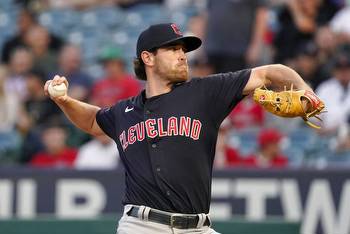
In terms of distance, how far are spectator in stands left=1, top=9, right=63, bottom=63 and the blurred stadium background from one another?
0.07 feet

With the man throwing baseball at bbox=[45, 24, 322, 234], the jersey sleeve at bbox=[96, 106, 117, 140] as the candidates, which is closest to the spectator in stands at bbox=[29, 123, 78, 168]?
the jersey sleeve at bbox=[96, 106, 117, 140]

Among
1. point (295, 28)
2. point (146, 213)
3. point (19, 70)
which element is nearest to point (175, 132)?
point (146, 213)

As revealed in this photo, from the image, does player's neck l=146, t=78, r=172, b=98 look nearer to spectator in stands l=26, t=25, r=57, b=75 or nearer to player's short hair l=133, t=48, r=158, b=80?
player's short hair l=133, t=48, r=158, b=80

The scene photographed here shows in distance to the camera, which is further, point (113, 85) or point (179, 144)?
point (113, 85)

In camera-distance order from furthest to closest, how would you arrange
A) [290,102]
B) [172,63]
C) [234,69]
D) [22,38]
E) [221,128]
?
[22,38], [234,69], [221,128], [172,63], [290,102]

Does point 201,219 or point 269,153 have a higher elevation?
point 269,153

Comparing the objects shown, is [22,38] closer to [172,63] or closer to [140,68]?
[140,68]

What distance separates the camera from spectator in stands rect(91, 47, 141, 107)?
10.0m

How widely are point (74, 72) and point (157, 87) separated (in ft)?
18.8

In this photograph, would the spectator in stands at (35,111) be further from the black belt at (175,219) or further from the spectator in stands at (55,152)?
the black belt at (175,219)

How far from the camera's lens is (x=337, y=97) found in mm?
9359

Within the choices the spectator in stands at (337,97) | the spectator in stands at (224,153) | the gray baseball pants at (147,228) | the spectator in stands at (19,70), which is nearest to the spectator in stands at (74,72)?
the spectator in stands at (19,70)

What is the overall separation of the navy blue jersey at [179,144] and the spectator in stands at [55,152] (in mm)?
4372

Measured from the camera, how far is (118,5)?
12875 mm
